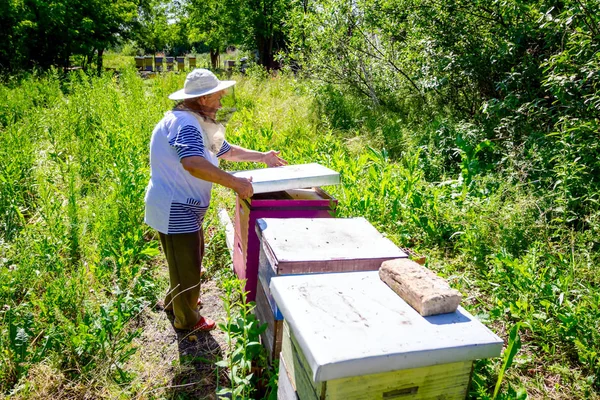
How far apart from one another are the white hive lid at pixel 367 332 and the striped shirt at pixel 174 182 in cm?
124

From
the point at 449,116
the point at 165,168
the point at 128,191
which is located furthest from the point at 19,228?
the point at 449,116

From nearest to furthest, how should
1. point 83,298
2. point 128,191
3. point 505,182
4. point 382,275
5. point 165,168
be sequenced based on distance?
point 382,275 < point 165,168 < point 83,298 < point 128,191 < point 505,182

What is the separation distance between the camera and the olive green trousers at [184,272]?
2.96 metres

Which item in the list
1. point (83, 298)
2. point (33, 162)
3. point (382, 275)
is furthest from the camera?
point (33, 162)

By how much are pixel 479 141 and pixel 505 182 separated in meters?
1.10

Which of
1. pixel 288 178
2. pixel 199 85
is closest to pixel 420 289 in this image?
pixel 288 178

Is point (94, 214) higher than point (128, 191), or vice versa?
point (128, 191)

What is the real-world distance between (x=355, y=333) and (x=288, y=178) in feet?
5.21

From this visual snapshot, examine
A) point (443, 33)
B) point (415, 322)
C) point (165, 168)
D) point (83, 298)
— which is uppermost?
point (443, 33)

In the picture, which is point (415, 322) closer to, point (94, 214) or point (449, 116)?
point (94, 214)

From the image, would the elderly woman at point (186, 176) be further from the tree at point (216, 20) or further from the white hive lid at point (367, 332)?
the tree at point (216, 20)

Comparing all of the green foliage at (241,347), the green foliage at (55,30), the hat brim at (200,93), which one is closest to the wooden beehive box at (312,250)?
the green foliage at (241,347)

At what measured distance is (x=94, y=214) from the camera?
443 cm

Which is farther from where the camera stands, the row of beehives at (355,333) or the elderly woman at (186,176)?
the elderly woman at (186,176)
